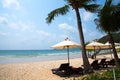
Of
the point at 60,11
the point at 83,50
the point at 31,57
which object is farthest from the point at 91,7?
the point at 31,57

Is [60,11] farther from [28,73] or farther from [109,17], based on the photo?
[28,73]

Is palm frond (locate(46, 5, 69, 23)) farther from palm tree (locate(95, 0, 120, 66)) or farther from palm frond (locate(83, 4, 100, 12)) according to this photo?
palm tree (locate(95, 0, 120, 66))

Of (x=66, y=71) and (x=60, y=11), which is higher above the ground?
(x=60, y=11)

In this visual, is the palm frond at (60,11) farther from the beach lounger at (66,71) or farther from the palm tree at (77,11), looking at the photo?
the beach lounger at (66,71)

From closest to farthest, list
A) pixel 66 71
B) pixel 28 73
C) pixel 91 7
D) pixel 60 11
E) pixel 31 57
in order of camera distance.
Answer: pixel 66 71
pixel 60 11
pixel 91 7
pixel 28 73
pixel 31 57

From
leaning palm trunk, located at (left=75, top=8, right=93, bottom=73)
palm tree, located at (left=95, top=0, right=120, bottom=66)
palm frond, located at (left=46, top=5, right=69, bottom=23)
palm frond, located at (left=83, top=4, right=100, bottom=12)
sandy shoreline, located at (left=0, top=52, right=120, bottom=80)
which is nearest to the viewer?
sandy shoreline, located at (left=0, top=52, right=120, bottom=80)

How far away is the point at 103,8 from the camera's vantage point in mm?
14336

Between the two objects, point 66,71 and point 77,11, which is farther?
point 77,11

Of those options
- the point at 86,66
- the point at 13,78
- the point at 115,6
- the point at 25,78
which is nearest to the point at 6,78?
the point at 13,78

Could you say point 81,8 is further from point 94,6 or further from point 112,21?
point 112,21

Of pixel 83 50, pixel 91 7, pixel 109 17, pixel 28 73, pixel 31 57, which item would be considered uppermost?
pixel 91 7

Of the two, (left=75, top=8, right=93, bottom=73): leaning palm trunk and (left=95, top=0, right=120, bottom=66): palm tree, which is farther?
(left=95, top=0, right=120, bottom=66): palm tree

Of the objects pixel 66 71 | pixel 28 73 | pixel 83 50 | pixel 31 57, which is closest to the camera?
pixel 66 71

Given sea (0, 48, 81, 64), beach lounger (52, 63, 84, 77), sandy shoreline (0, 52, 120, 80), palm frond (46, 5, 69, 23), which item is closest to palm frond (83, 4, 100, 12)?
palm frond (46, 5, 69, 23)
